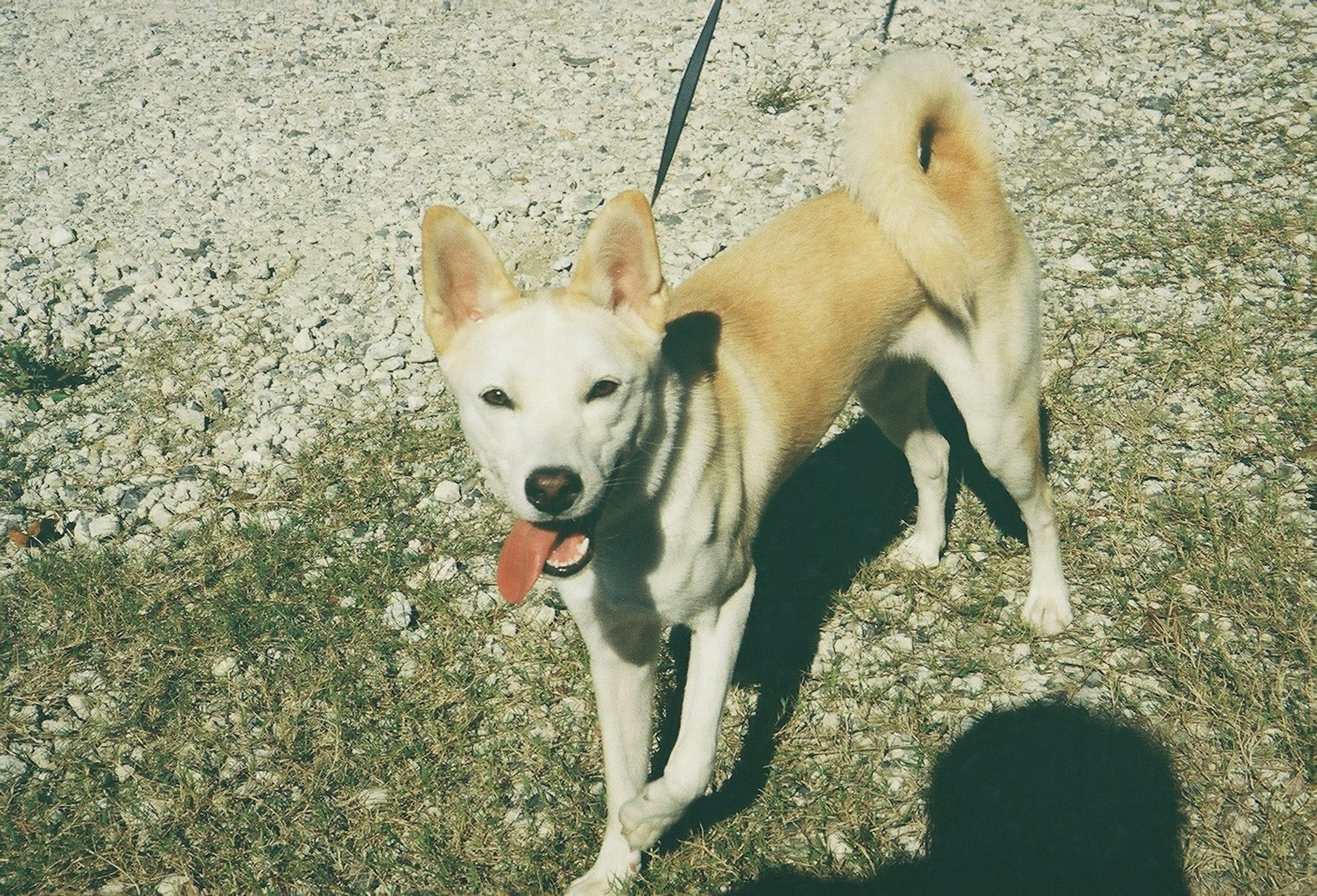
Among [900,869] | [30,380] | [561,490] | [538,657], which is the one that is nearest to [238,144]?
[30,380]

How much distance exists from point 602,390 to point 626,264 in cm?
38

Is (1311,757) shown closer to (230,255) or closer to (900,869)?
(900,869)

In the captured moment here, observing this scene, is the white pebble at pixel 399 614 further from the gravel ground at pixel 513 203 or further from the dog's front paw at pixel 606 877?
the dog's front paw at pixel 606 877

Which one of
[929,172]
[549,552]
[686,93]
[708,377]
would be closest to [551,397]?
[549,552]

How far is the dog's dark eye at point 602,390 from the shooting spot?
238cm

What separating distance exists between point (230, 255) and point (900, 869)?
181 inches

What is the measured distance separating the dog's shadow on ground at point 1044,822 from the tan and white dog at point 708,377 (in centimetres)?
48

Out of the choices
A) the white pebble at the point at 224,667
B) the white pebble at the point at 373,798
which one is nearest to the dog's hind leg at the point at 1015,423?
the white pebble at the point at 373,798

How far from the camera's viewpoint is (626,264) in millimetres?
2566

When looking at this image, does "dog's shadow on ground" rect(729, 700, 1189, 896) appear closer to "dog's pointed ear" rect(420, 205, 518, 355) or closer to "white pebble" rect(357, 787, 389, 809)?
"white pebble" rect(357, 787, 389, 809)

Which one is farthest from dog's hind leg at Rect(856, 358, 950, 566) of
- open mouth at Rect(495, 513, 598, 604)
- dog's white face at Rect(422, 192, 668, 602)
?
open mouth at Rect(495, 513, 598, 604)

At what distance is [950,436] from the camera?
430 cm

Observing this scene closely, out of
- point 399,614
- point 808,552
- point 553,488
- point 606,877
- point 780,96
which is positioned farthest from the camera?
point 780,96

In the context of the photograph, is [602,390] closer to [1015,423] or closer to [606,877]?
[606,877]
